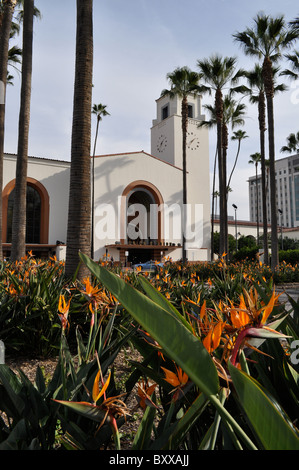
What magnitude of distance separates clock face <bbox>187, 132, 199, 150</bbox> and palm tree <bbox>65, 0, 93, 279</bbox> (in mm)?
34027

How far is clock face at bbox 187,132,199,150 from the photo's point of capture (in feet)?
129

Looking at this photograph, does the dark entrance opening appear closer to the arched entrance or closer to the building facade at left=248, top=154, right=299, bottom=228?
the arched entrance

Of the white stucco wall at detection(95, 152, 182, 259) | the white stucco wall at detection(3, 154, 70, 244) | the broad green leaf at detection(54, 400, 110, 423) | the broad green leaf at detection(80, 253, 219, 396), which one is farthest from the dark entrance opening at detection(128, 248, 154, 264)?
the broad green leaf at detection(80, 253, 219, 396)

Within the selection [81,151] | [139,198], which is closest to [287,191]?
[139,198]

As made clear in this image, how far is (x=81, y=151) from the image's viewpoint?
6.07m

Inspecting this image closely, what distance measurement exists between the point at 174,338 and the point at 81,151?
587 cm

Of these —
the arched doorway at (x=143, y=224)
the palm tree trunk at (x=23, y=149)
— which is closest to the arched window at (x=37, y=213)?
the arched doorway at (x=143, y=224)

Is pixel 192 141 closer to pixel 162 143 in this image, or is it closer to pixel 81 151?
pixel 162 143

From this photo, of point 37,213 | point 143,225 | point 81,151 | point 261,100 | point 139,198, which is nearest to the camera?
point 81,151

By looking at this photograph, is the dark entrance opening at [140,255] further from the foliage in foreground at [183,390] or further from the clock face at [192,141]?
the foliage in foreground at [183,390]

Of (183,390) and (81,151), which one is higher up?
(81,151)

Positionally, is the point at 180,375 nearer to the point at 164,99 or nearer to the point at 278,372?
the point at 278,372

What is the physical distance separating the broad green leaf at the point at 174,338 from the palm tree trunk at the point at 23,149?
34.2ft

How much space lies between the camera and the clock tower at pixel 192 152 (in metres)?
38.2
